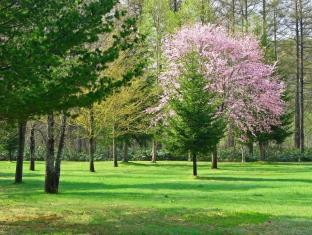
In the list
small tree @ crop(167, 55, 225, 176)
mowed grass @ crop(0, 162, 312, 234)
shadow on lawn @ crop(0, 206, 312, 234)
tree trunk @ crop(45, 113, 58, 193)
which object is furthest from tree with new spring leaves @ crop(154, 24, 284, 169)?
shadow on lawn @ crop(0, 206, 312, 234)

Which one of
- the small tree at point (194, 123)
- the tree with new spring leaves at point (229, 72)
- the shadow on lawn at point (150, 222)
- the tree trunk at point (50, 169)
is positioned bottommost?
the shadow on lawn at point (150, 222)

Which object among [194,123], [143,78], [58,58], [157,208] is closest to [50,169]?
[157,208]

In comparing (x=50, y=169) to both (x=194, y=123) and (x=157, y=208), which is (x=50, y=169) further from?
(x=194, y=123)

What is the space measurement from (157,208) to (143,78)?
23.7 metres

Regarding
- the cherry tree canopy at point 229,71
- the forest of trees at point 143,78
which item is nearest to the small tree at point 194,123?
the forest of trees at point 143,78

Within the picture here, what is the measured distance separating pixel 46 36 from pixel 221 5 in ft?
142

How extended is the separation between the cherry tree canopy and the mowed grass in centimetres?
1598

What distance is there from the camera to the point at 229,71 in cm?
3809

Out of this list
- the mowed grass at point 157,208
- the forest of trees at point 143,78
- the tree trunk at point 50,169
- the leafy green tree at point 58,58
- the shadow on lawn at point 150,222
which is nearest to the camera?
the leafy green tree at point 58,58

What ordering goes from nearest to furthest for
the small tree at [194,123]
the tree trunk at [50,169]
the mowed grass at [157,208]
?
the mowed grass at [157,208] → the tree trunk at [50,169] → the small tree at [194,123]

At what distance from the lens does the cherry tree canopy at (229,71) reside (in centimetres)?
3819

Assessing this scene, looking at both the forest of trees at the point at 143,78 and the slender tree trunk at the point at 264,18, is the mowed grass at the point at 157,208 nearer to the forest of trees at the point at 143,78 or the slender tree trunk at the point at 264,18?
the forest of trees at the point at 143,78

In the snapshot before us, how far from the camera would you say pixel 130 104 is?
120ft

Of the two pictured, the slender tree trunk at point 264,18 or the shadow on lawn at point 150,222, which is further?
the slender tree trunk at point 264,18
